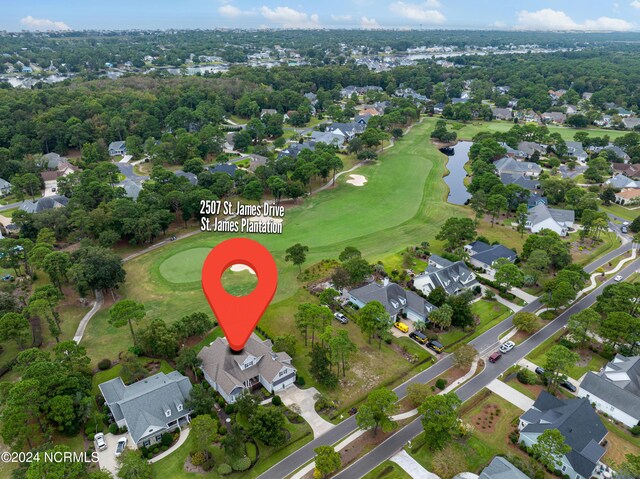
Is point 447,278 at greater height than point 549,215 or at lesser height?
lesser

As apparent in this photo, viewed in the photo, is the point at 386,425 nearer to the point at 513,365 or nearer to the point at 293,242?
the point at 513,365

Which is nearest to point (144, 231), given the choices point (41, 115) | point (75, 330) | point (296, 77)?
point (75, 330)

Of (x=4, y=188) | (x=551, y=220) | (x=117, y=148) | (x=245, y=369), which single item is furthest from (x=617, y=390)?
(x=117, y=148)

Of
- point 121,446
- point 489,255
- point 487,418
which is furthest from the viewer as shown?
point 489,255

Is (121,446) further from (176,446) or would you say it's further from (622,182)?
(622,182)

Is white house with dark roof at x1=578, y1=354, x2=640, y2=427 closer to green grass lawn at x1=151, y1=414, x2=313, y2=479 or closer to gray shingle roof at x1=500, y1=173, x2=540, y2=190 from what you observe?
green grass lawn at x1=151, y1=414, x2=313, y2=479

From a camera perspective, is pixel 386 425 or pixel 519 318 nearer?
pixel 386 425

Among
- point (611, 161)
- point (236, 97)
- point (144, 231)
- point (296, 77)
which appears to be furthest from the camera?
point (296, 77)
